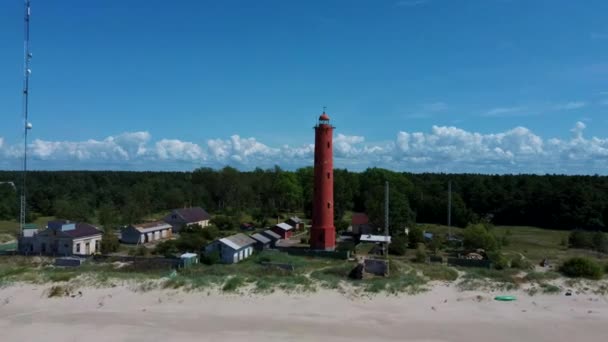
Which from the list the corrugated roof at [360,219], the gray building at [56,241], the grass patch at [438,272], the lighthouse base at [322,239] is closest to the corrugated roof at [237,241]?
the lighthouse base at [322,239]

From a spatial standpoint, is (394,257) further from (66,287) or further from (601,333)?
(66,287)

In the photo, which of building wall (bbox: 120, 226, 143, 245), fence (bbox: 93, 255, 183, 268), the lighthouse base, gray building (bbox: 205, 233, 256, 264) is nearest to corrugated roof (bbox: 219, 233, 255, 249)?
gray building (bbox: 205, 233, 256, 264)

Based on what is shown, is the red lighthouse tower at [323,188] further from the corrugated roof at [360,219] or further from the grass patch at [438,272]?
the corrugated roof at [360,219]

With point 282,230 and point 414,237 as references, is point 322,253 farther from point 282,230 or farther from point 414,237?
point 282,230

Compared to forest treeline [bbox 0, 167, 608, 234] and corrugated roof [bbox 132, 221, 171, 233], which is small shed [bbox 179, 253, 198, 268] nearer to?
corrugated roof [bbox 132, 221, 171, 233]

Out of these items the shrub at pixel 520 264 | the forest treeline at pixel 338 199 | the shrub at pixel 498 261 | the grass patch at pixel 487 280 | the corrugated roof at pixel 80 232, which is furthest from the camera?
the forest treeline at pixel 338 199

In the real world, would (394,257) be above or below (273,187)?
below

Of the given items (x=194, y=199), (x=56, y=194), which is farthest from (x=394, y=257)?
(x=56, y=194)
